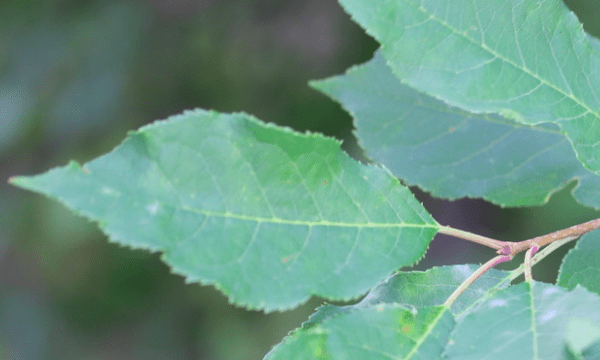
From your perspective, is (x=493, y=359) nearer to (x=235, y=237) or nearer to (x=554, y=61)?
(x=235, y=237)

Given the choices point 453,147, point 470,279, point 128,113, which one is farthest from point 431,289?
point 128,113

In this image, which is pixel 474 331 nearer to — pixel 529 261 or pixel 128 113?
pixel 529 261

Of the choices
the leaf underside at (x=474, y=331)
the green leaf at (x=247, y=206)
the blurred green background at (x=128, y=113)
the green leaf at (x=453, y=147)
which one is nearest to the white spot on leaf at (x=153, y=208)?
the green leaf at (x=247, y=206)

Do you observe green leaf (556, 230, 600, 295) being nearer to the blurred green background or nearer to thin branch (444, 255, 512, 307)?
thin branch (444, 255, 512, 307)

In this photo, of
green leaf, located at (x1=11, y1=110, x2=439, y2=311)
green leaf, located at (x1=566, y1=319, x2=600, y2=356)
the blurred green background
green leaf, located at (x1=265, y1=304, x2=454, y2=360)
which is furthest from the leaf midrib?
the blurred green background

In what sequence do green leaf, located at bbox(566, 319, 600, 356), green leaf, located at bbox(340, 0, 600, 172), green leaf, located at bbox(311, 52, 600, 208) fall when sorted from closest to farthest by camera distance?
green leaf, located at bbox(566, 319, 600, 356) < green leaf, located at bbox(340, 0, 600, 172) < green leaf, located at bbox(311, 52, 600, 208)

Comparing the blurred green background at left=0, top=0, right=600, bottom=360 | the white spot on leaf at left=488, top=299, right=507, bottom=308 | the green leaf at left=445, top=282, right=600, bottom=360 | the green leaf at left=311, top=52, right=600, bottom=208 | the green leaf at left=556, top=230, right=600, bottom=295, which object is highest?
the blurred green background at left=0, top=0, right=600, bottom=360

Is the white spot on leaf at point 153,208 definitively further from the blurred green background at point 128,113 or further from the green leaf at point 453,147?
the blurred green background at point 128,113
